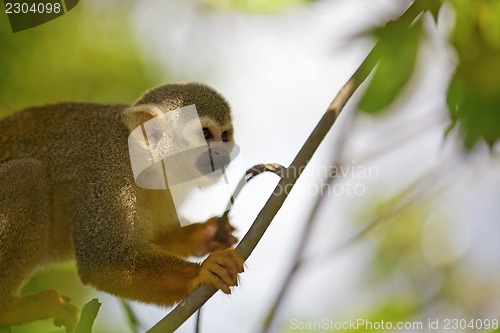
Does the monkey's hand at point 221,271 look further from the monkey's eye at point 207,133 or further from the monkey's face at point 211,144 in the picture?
the monkey's eye at point 207,133

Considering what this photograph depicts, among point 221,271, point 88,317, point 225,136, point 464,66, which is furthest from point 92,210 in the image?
point 464,66

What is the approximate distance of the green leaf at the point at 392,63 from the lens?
2.67m

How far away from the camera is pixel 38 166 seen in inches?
177

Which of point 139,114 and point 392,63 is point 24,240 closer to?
point 139,114

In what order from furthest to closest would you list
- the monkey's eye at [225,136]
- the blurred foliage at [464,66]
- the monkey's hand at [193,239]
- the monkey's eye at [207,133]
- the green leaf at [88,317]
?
the monkey's hand at [193,239], the monkey's eye at [225,136], the monkey's eye at [207,133], the blurred foliage at [464,66], the green leaf at [88,317]

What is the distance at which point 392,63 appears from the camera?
268 centimetres

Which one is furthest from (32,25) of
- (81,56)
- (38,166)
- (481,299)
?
(481,299)

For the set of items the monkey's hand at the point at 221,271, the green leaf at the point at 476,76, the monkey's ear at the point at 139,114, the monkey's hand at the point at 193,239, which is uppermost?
the green leaf at the point at 476,76

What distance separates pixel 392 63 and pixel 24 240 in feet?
9.14

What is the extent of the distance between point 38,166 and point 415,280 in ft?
10.2

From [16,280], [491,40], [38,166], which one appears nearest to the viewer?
[491,40]

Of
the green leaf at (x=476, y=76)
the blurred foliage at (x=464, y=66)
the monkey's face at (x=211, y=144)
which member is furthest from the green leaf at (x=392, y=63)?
the monkey's face at (x=211, y=144)

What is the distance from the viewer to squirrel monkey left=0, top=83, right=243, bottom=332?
162 inches

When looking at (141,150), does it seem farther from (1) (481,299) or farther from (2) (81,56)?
(1) (481,299)
